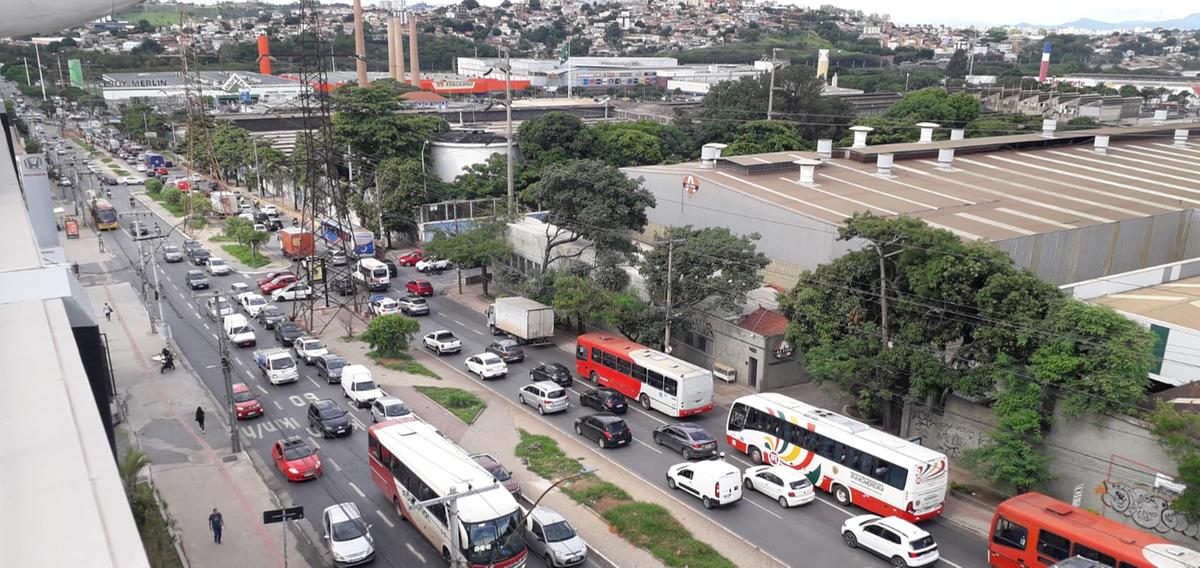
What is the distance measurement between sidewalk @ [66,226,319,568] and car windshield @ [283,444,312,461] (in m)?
1.16

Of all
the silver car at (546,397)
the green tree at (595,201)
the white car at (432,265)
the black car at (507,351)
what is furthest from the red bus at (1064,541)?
the white car at (432,265)

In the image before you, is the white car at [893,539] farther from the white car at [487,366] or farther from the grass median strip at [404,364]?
the grass median strip at [404,364]

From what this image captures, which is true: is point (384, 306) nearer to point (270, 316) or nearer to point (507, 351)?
point (270, 316)

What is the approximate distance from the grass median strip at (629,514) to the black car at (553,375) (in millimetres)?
6541

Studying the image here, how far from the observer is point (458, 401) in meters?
34.0

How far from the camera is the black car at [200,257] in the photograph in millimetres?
60188

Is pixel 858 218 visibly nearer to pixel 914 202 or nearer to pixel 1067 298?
pixel 1067 298

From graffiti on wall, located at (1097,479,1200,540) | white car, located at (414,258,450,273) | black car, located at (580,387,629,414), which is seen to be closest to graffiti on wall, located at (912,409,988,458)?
graffiti on wall, located at (1097,479,1200,540)

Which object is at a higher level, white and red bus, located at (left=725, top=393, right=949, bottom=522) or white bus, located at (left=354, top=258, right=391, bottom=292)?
white and red bus, located at (left=725, top=393, right=949, bottom=522)

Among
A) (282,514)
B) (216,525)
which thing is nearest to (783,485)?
(282,514)

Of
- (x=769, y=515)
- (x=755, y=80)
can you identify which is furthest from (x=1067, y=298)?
(x=755, y=80)

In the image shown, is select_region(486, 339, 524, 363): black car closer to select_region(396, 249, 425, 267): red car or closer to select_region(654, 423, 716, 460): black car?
select_region(654, 423, 716, 460): black car

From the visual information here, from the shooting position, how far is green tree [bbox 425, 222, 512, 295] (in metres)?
48.0

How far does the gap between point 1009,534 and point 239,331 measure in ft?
120
